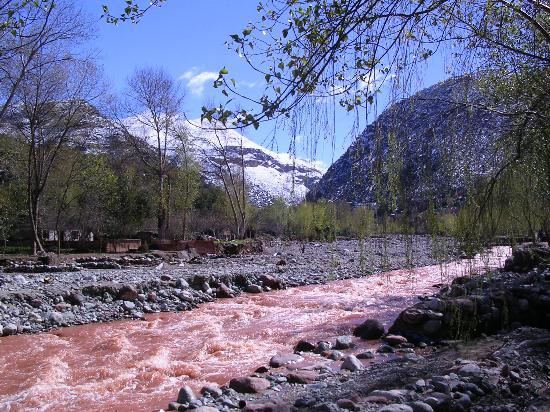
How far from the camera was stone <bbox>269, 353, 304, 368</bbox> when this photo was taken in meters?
8.42

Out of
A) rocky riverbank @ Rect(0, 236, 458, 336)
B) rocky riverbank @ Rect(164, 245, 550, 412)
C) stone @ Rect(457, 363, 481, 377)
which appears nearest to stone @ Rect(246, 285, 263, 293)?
rocky riverbank @ Rect(0, 236, 458, 336)

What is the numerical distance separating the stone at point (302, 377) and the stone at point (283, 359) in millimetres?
1002

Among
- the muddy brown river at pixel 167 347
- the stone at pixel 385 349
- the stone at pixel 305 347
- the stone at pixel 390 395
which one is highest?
the stone at pixel 390 395

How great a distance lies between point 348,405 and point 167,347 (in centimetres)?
583

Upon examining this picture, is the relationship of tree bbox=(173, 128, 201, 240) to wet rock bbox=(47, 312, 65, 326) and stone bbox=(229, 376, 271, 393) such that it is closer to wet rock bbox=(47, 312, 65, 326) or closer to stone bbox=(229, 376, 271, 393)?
wet rock bbox=(47, 312, 65, 326)

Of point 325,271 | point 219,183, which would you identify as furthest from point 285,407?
point 219,183

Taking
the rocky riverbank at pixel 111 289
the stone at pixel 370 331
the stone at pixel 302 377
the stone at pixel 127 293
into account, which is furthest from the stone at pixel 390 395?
the stone at pixel 127 293

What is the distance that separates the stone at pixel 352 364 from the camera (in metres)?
7.81

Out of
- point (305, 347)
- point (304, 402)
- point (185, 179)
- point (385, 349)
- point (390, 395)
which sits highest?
point (185, 179)

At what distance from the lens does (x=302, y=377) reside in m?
7.19

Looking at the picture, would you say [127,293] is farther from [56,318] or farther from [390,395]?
[390,395]

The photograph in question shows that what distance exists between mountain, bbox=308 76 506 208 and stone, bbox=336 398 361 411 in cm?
211

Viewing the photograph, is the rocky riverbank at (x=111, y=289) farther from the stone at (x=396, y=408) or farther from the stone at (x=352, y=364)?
the stone at (x=396, y=408)

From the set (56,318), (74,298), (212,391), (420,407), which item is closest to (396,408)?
(420,407)
